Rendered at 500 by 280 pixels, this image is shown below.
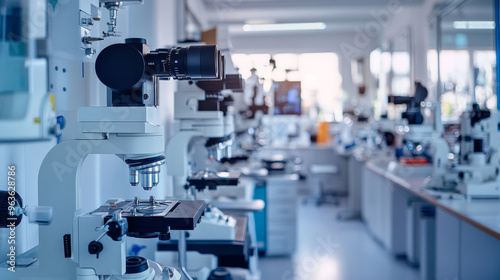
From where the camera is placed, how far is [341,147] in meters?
6.84

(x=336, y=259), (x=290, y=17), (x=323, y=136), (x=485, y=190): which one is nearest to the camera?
(x=485, y=190)

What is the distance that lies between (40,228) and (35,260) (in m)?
0.13

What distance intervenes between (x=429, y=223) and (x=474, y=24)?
196 cm

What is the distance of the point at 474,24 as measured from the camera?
401 centimetres

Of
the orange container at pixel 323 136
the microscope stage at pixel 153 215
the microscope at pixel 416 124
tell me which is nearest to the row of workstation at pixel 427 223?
the microscope at pixel 416 124

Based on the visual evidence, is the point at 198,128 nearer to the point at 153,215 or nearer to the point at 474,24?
the point at 153,215

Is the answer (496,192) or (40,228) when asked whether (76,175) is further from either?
(496,192)

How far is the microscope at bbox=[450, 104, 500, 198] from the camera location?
9.48ft

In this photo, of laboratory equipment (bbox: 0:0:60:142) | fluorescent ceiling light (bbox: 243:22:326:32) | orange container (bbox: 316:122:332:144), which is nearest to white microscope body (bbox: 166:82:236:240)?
laboratory equipment (bbox: 0:0:60:142)

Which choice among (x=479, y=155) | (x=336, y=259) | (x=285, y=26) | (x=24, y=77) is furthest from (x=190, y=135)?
(x=285, y=26)

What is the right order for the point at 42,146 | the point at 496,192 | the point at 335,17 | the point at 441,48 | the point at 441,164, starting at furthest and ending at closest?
the point at 335,17 < the point at 441,48 < the point at 441,164 < the point at 496,192 < the point at 42,146

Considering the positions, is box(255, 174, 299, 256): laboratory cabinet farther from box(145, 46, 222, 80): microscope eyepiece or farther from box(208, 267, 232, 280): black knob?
box(145, 46, 222, 80): microscope eyepiece

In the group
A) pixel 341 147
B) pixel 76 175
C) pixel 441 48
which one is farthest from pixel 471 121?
pixel 341 147

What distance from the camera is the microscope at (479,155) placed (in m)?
2.89
